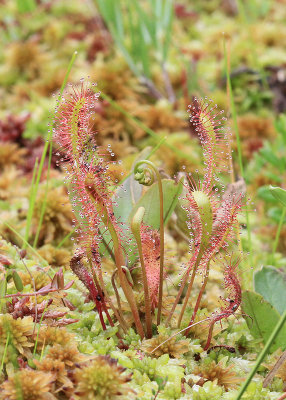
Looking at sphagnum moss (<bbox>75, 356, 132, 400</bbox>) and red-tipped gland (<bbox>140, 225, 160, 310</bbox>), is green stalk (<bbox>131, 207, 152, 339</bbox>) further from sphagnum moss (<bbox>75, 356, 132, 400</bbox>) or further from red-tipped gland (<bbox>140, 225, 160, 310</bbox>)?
sphagnum moss (<bbox>75, 356, 132, 400</bbox>)

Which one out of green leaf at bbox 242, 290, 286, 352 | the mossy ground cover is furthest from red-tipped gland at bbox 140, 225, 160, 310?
green leaf at bbox 242, 290, 286, 352

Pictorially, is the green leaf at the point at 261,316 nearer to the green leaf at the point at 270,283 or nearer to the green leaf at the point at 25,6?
the green leaf at the point at 270,283

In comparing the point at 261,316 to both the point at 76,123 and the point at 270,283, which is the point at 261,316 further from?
the point at 76,123

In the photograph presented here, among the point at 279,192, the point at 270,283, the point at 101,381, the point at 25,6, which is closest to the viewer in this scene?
the point at 101,381

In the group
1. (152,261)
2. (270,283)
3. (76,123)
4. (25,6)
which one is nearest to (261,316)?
A: (270,283)

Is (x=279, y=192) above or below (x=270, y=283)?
above

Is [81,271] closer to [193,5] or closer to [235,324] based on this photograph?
[235,324]

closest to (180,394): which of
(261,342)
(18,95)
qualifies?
(261,342)
